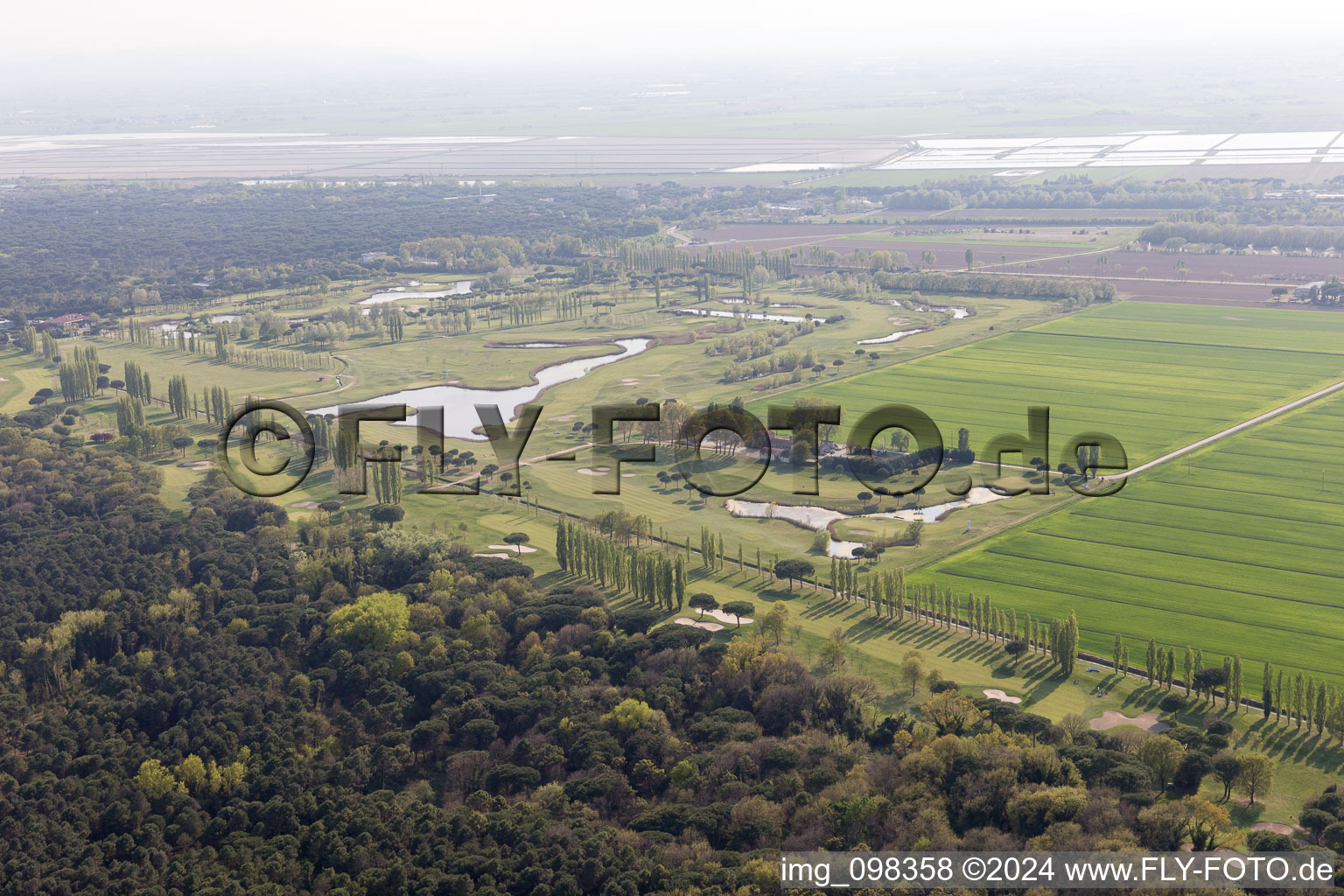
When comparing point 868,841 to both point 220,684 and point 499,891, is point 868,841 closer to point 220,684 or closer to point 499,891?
point 499,891

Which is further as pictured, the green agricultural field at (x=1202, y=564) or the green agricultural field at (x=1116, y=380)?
the green agricultural field at (x=1116, y=380)

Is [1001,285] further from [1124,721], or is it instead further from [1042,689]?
[1124,721]

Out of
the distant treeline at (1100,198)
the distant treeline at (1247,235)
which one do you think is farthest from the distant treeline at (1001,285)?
the distant treeline at (1100,198)

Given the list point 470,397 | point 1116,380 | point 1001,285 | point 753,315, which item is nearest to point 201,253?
point 753,315

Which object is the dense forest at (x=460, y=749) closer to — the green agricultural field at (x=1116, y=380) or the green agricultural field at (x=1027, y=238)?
the green agricultural field at (x=1116, y=380)

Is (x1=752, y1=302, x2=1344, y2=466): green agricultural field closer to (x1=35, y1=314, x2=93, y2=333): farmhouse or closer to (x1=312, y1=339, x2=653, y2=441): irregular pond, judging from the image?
(x1=312, y1=339, x2=653, y2=441): irregular pond
